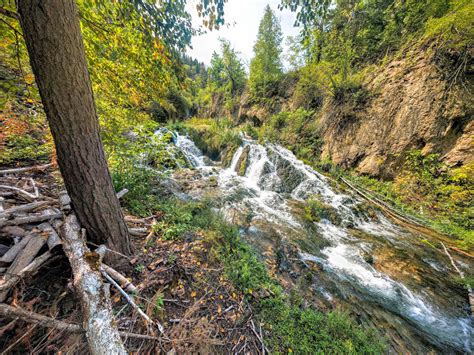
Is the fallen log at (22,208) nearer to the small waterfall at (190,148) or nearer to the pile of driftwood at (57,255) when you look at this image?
the pile of driftwood at (57,255)

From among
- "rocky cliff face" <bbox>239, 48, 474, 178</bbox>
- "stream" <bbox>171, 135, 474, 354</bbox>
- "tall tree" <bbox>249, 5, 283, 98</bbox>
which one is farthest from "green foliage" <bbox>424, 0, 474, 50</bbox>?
"tall tree" <bbox>249, 5, 283, 98</bbox>

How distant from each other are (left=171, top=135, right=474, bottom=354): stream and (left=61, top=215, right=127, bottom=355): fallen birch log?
2637 millimetres

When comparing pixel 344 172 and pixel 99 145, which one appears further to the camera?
pixel 344 172

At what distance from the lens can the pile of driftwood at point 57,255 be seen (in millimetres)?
954

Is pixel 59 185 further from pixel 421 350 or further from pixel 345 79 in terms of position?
pixel 345 79

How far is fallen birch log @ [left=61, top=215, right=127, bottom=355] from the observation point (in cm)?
92

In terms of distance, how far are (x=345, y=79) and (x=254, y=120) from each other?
7.40 m

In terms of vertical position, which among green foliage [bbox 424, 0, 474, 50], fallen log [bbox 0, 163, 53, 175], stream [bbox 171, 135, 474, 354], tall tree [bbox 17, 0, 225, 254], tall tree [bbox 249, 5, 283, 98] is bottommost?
stream [bbox 171, 135, 474, 354]

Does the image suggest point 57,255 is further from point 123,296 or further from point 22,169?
point 22,169

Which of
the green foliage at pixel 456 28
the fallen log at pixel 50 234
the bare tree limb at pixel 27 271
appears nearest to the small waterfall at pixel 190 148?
the fallen log at pixel 50 234

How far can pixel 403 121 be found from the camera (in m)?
6.36

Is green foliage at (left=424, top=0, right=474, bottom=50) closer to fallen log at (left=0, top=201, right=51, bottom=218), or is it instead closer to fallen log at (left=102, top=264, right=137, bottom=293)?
fallen log at (left=102, top=264, right=137, bottom=293)

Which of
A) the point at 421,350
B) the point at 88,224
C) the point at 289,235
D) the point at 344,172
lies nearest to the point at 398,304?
the point at 421,350

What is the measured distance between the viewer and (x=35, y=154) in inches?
123
